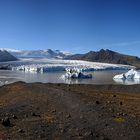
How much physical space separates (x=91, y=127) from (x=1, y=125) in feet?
7.40

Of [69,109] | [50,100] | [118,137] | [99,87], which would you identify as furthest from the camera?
[99,87]

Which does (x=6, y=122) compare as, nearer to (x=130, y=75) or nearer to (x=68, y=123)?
(x=68, y=123)

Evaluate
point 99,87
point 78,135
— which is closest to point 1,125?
point 78,135

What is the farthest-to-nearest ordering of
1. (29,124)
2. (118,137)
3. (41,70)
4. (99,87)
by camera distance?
(41,70)
(99,87)
(29,124)
(118,137)

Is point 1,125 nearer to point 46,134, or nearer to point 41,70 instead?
point 46,134

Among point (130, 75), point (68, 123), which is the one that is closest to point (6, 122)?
point (68, 123)

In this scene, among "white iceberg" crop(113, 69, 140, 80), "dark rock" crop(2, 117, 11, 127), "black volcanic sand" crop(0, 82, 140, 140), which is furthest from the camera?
"white iceberg" crop(113, 69, 140, 80)

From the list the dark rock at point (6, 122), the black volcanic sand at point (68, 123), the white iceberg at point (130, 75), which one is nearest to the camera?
the black volcanic sand at point (68, 123)

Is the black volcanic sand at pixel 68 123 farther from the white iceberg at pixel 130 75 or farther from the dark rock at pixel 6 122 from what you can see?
the white iceberg at pixel 130 75

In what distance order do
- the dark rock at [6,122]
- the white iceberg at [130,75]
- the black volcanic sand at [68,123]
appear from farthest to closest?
the white iceberg at [130,75] → the dark rock at [6,122] → the black volcanic sand at [68,123]

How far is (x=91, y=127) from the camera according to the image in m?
8.13

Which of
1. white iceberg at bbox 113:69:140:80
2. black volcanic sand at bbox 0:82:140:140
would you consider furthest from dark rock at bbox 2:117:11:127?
white iceberg at bbox 113:69:140:80

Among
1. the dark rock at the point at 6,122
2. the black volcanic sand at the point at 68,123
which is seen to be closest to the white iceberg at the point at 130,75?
the black volcanic sand at the point at 68,123

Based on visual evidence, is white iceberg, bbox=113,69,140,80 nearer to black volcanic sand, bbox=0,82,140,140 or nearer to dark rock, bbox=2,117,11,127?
black volcanic sand, bbox=0,82,140,140
